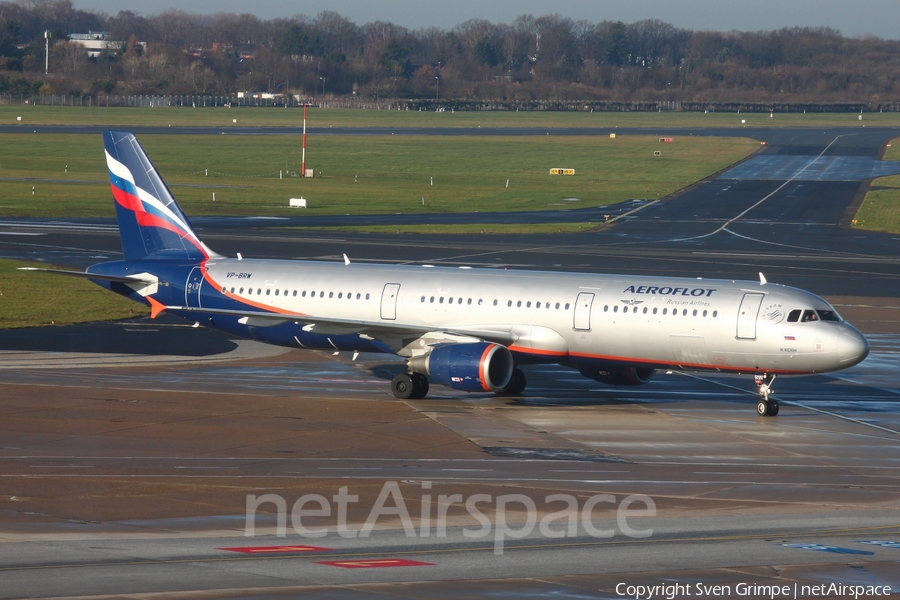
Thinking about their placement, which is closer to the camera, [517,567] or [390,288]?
[517,567]

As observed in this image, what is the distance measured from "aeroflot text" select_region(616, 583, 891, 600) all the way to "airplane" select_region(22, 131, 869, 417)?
58.8 ft

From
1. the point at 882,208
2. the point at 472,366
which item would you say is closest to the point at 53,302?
the point at 472,366

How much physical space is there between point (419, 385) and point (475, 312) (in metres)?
3.16

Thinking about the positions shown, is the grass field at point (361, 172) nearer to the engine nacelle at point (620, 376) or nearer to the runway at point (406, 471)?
the runway at point (406, 471)

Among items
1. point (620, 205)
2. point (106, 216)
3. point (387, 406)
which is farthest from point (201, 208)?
point (387, 406)

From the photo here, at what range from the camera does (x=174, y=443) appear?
31.3m

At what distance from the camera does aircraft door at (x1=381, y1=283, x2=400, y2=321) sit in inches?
1608

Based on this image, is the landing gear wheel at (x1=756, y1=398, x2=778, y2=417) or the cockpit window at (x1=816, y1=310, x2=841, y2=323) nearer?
the cockpit window at (x1=816, y1=310, x2=841, y2=323)

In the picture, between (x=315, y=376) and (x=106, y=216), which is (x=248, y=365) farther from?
(x=106, y=216)

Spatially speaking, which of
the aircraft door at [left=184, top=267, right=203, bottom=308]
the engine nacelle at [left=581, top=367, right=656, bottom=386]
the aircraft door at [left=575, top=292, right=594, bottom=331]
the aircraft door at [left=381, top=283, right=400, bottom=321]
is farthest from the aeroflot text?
the aircraft door at [left=184, top=267, right=203, bottom=308]

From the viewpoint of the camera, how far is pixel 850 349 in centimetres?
3581

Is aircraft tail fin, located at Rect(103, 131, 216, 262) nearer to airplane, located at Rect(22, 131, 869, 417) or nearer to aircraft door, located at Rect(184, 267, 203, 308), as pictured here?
airplane, located at Rect(22, 131, 869, 417)

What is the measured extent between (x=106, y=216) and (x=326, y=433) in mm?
68536

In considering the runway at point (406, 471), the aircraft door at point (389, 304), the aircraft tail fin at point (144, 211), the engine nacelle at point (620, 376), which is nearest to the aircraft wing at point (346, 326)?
the aircraft door at point (389, 304)
